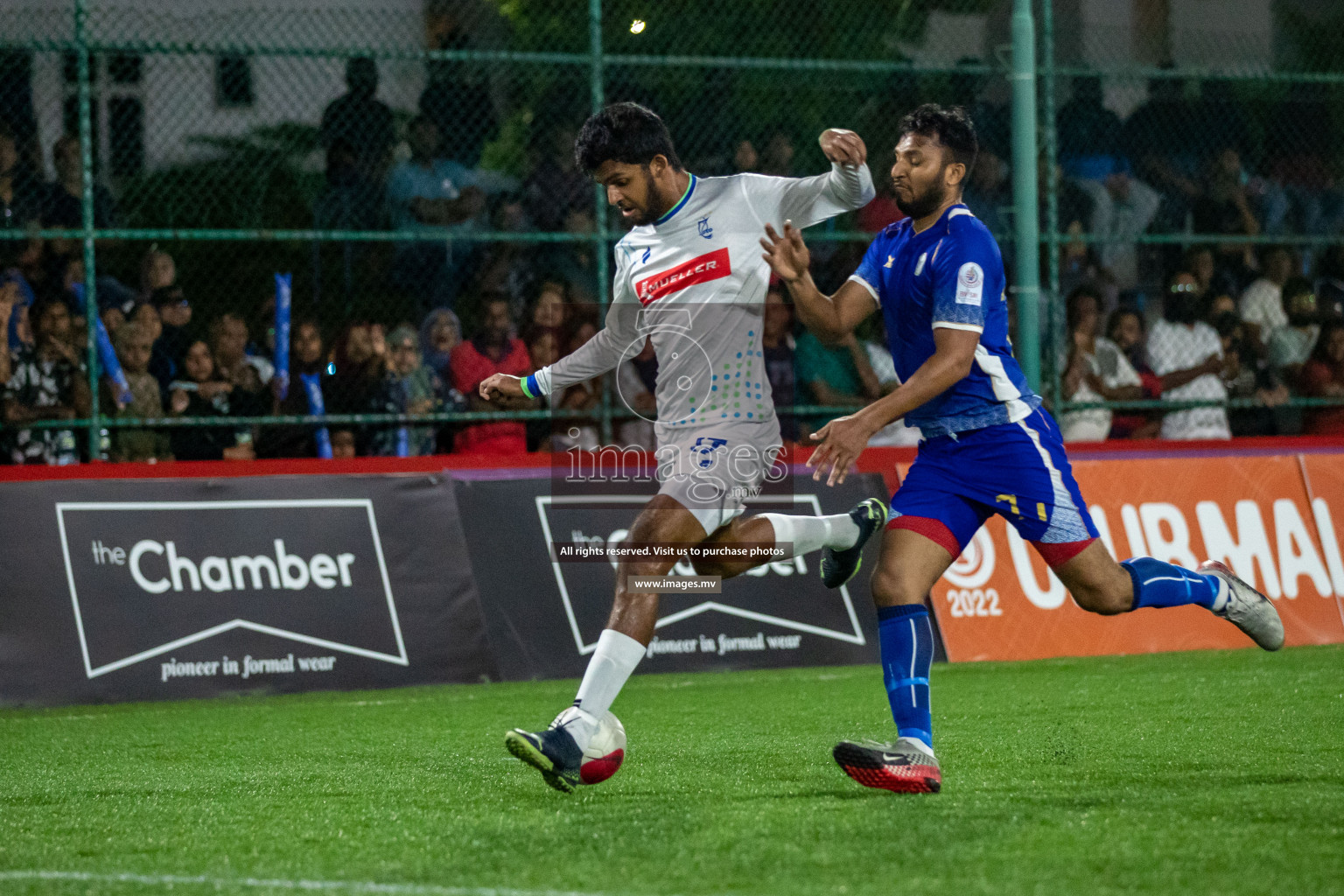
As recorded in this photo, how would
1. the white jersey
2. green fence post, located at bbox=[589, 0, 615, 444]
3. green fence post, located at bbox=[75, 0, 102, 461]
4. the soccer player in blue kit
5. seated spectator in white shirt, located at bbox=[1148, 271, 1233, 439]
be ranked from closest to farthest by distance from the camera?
the soccer player in blue kit < the white jersey < green fence post, located at bbox=[75, 0, 102, 461] < green fence post, located at bbox=[589, 0, 615, 444] < seated spectator in white shirt, located at bbox=[1148, 271, 1233, 439]

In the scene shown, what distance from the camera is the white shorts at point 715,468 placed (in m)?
5.24

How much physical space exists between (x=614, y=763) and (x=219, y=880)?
1.43 metres

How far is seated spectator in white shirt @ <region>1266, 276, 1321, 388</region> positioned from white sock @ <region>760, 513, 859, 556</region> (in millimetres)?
7152

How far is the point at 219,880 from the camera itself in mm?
3855

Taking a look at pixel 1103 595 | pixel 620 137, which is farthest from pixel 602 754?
pixel 620 137

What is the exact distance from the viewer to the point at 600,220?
1029cm

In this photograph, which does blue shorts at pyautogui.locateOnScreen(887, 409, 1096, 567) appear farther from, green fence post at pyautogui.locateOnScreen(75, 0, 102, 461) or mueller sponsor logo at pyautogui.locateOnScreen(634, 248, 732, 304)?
green fence post at pyautogui.locateOnScreen(75, 0, 102, 461)

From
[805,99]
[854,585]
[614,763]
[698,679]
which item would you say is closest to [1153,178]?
[805,99]

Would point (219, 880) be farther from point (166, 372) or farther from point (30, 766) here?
point (166, 372)

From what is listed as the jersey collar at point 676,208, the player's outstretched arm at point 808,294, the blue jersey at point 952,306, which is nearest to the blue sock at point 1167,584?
the blue jersey at point 952,306

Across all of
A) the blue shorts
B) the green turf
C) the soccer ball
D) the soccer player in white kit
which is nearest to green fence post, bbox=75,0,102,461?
the green turf

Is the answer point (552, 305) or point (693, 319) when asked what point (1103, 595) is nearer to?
point (693, 319)

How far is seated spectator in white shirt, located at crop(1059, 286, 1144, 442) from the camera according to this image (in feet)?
36.3

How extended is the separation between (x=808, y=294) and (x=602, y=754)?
1531mm
